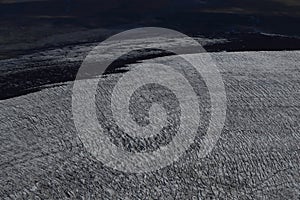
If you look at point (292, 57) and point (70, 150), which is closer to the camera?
point (70, 150)

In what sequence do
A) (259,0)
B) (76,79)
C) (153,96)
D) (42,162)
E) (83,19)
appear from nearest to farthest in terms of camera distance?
(42,162), (153,96), (76,79), (83,19), (259,0)

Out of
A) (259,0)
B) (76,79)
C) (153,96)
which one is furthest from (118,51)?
(259,0)

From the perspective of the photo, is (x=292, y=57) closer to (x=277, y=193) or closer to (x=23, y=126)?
(x=277, y=193)

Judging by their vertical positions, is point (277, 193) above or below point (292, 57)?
below

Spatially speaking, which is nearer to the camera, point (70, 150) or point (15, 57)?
point (70, 150)

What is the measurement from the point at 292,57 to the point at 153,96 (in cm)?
316

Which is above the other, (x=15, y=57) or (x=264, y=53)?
(x=264, y=53)

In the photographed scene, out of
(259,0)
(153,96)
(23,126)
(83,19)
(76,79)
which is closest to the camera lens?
(23,126)

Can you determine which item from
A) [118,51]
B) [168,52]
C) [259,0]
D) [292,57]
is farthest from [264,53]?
[259,0]

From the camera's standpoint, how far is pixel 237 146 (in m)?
6.05

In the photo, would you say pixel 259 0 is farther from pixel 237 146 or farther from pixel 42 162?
pixel 42 162

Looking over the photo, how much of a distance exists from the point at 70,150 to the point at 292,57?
185 inches

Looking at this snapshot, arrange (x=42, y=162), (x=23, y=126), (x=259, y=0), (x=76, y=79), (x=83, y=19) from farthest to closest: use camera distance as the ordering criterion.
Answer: (x=259, y=0) < (x=83, y=19) < (x=76, y=79) < (x=23, y=126) < (x=42, y=162)

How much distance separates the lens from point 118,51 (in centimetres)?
863
